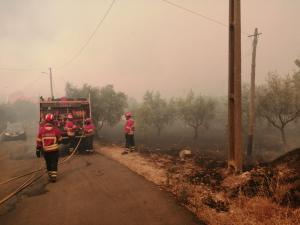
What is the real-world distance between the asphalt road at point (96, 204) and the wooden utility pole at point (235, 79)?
272 centimetres

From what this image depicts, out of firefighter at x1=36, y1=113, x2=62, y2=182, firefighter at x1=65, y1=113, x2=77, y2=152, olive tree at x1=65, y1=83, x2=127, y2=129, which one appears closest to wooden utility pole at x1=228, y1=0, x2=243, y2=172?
firefighter at x1=36, y1=113, x2=62, y2=182

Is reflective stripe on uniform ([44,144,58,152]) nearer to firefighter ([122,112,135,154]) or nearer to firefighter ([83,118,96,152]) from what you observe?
firefighter ([122,112,135,154])

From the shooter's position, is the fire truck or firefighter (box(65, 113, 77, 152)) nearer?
firefighter (box(65, 113, 77, 152))

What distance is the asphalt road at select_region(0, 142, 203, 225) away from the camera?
5.81m

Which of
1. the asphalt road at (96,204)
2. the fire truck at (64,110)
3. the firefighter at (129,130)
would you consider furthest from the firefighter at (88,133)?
the asphalt road at (96,204)

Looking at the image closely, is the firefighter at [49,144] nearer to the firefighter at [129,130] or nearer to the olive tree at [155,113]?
the firefighter at [129,130]

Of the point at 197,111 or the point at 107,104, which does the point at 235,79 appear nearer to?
the point at 107,104

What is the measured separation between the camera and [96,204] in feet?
21.9

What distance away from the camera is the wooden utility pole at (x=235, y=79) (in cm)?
864

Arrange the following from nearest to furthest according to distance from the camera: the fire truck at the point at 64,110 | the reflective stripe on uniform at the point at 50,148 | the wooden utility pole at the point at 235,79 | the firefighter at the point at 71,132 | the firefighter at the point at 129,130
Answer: the wooden utility pole at the point at 235,79
the reflective stripe on uniform at the point at 50,148
the firefighter at the point at 129,130
the firefighter at the point at 71,132
the fire truck at the point at 64,110

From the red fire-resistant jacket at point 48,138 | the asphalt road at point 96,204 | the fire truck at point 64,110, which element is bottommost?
the asphalt road at point 96,204

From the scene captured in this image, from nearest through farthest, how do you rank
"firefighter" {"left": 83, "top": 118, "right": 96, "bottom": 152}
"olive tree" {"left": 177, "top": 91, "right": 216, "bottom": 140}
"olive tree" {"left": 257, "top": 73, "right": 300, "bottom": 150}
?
"firefighter" {"left": 83, "top": 118, "right": 96, "bottom": 152} → "olive tree" {"left": 257, "top": 73, "right": 300, "bottom": 150} → "olive tree" {"left": 177, "top": 91, "right": 216, "bottom": 140}

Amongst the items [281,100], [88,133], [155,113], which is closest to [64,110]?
[88,133]

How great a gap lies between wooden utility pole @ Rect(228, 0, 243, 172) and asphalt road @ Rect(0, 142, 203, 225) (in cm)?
272
